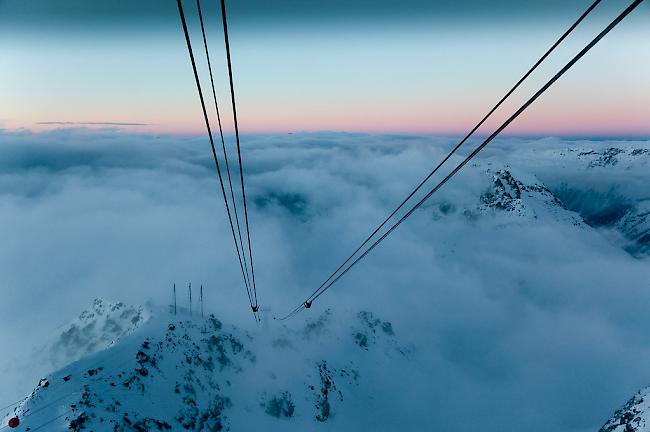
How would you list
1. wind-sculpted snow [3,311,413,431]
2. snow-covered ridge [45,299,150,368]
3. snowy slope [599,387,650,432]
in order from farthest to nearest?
snow-covered ridge [45,299,150,368], snowy slope [599,387,650,432], wind-sculpted snow [3,311,413,431]

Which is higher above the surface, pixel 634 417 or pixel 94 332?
pixel 634 417

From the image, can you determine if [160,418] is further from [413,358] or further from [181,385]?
[413,358]

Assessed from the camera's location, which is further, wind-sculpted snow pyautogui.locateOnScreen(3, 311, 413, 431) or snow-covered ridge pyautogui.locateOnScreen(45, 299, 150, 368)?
snow-covered ridge pyautogui.locateOnScreen(45, 299, 150, 368)

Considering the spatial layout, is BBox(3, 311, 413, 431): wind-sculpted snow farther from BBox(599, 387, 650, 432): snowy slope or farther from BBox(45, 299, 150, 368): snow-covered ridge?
BBox(45, 299, 150, 368): snow-covered ridge

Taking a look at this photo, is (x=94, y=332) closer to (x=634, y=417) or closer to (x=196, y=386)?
(x=196, y=386)

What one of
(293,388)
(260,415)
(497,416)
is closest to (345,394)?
(293,388)

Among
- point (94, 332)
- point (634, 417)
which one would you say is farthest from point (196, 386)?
point (94, 332)

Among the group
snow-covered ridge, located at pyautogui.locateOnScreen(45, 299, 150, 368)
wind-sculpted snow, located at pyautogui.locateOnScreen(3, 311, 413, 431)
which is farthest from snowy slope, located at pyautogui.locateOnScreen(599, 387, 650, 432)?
snow-covered ridge, located at pyautogui.locateOnScreen(45, 299, 150, 368)

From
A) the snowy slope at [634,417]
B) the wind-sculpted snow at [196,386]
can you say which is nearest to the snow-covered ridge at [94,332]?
the wind-sculpted snow at [196,386]
